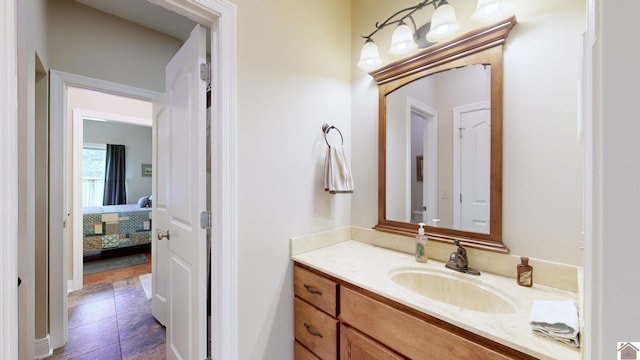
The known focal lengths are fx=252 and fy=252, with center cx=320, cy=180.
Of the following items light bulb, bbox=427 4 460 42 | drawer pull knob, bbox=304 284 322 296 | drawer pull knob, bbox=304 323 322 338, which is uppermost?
light bulb, bbox=427 4 460 42

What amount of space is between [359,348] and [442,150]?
3.64 ft

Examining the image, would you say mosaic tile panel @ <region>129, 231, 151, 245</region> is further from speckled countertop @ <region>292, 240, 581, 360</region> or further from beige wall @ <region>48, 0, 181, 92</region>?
speckled countertop @ <region>292, 240, 581, 360</region>

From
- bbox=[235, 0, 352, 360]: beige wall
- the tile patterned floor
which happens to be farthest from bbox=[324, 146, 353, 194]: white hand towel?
the tile patterned floor

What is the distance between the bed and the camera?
366 cm

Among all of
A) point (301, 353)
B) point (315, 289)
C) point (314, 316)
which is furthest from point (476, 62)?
point (301, 353)

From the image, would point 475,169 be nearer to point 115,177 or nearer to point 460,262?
point 460,262

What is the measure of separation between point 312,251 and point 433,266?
2.24 feet

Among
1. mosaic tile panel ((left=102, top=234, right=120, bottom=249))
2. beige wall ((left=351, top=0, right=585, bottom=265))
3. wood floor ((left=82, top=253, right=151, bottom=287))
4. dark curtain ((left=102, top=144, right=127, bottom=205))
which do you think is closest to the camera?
beige wall ((left=351, top=0, right=585, bottom=265))

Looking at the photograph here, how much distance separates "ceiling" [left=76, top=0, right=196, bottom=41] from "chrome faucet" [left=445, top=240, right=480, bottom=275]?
2668 mm

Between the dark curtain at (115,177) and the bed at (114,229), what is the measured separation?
7.80 ft

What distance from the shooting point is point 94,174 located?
5.91 m

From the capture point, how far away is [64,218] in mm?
1995
